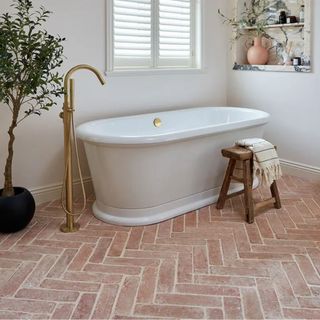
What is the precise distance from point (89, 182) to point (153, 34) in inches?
64.8

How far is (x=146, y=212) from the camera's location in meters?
3.12

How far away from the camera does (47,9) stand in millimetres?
3320

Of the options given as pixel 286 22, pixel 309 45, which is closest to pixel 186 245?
pixel 309 45

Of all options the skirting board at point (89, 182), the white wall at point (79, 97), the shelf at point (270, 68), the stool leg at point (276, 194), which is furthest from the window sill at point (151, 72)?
the stool leg at point (276, 194)

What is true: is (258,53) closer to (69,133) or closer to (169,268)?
(69,133)

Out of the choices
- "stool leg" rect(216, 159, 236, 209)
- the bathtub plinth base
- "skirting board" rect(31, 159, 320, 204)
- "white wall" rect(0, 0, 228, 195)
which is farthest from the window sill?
"stool leg" rect(216, 159, 236, 209)

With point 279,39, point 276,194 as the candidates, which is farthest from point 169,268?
point 279,39

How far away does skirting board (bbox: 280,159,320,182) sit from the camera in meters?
4.16

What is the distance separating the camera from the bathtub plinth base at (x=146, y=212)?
3.09 metres

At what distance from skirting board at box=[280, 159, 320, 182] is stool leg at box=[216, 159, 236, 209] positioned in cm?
132

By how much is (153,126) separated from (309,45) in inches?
69.0

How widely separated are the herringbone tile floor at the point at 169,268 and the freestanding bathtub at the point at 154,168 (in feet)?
0.46

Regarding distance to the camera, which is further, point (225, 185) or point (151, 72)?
point (151, 72)

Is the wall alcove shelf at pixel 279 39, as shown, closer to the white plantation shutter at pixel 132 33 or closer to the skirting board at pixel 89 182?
the skirting board at pixel 89 182
